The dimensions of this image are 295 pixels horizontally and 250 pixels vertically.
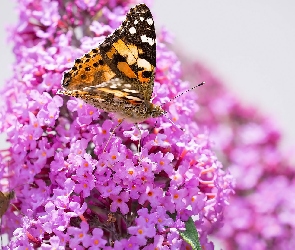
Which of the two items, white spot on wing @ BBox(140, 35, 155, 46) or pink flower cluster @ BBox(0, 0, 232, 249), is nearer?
pink flower cluster @ BBox(0, 0, 232, 249)

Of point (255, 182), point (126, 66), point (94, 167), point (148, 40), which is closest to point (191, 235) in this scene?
point (94, 167)

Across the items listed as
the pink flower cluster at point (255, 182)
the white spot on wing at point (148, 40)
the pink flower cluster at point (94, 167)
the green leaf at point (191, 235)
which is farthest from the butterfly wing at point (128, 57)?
the pink flower cluster at point (255, 182)

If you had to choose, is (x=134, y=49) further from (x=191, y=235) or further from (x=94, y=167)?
(x=191, y=235)

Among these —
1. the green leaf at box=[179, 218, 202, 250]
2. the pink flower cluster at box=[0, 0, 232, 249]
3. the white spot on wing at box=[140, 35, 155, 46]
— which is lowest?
the green leaf at box=[179, 218, 202, 250]

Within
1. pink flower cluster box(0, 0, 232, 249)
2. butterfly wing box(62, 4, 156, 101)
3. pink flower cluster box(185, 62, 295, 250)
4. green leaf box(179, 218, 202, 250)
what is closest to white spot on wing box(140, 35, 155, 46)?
butterfly wing box(62, 4, 156, 101)

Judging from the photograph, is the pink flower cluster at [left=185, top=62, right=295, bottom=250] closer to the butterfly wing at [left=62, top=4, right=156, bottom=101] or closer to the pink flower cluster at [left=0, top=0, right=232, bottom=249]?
the pink flower cluster at [left=0, top=0, right=232, bottom=249]

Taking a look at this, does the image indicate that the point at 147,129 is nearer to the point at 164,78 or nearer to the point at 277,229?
the point at 164,78

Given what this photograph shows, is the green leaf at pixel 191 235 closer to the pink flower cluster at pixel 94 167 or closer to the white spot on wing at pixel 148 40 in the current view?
the pink flower cluster at pixel 94 167
